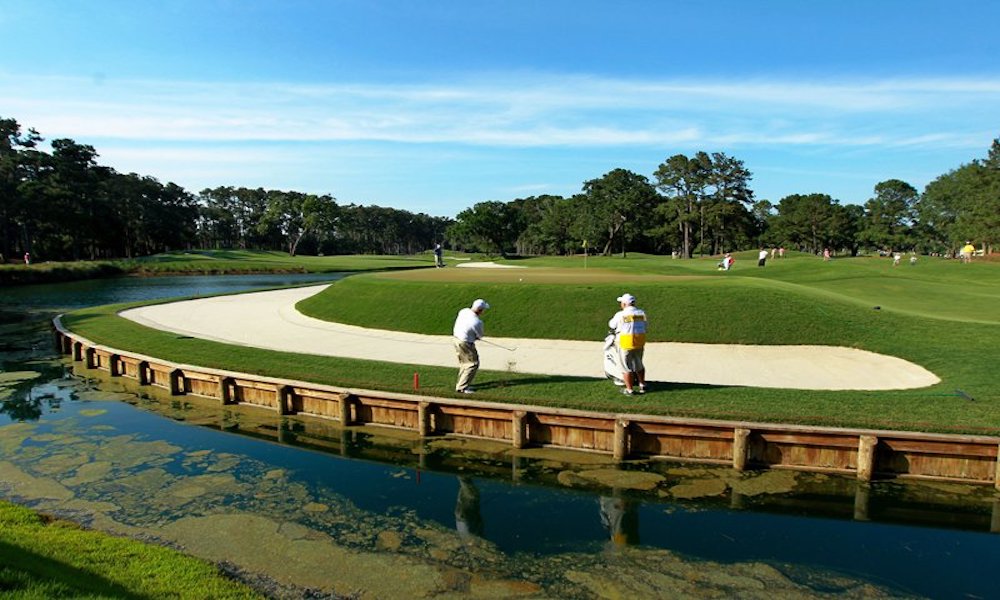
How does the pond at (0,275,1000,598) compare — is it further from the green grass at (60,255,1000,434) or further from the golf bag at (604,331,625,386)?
the golf bag at (604,331,625,386)

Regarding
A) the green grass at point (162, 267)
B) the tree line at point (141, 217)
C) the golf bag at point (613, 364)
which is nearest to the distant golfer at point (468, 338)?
the golf bag at point (613, 364)

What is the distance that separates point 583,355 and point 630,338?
22.4 ft

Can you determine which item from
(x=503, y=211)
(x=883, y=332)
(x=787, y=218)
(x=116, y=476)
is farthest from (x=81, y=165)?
(x=787, y=218)

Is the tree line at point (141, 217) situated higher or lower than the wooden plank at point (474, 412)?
higher

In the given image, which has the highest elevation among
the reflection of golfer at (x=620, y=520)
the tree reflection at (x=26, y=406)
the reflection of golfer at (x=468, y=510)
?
the reflection of golfer at (x=620, y=520)

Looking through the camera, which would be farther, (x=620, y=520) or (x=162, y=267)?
(x=162, y=267)

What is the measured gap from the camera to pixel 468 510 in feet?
33.5

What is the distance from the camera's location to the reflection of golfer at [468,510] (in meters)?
9.51

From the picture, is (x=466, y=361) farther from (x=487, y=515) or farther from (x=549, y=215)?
(x=549, y=215)

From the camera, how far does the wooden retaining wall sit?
10578 millimetres

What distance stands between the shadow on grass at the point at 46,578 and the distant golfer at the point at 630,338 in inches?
385

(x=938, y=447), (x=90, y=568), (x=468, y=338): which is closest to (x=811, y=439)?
(x=938, y=447)

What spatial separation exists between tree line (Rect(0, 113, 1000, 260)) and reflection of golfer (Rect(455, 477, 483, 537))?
5328cm

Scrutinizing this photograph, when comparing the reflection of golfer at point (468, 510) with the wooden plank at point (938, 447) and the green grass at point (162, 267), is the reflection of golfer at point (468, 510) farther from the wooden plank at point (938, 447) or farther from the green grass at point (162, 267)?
the green grass at point (162, 267)
